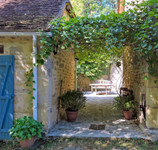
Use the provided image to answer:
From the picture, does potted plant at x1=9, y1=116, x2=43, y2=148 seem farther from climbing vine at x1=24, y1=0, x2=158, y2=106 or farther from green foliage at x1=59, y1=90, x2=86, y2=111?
green foliage at x1=59, y1=90, x2=86, y2=111

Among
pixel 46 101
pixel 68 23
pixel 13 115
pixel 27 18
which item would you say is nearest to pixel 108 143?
pixel 46 101

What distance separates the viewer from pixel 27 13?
177 inches

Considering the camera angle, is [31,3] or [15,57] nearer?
[15,57]

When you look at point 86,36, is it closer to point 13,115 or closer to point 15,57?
point 15,57

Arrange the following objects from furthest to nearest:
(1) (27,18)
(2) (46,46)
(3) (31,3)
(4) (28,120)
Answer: (3) (31,3) → (1) (27,18) → (2) (46,46) → (4) (28,120)

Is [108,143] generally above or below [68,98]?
below

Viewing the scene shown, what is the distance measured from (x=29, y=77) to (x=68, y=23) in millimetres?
1670

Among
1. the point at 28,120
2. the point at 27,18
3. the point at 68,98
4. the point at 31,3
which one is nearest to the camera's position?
the point at 28,120

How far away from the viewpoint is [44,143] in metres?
3.63

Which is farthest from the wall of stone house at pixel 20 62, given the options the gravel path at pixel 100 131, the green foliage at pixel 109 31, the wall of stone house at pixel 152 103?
the wall of stone house at pixel 152 103

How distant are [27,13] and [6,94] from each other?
2402 millimetres

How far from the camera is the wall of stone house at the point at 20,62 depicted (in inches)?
154

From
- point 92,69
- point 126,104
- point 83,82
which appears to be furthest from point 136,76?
point 83,82

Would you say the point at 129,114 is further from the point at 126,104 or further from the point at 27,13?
the point at 27,13
